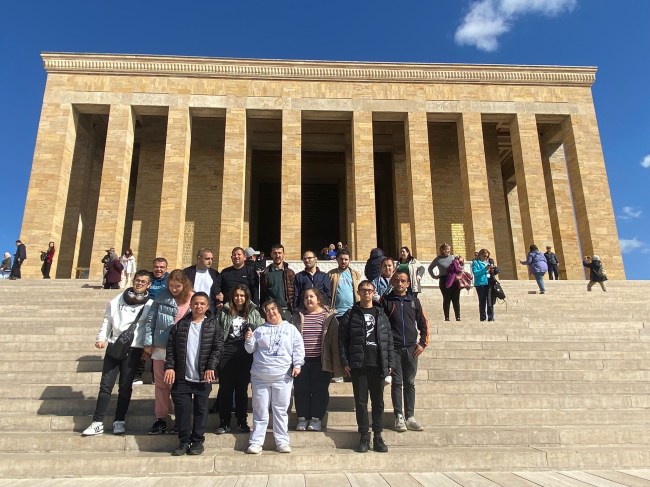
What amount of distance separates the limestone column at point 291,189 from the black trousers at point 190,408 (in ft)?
41.6

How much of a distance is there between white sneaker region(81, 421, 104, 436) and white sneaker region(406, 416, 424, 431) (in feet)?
10.0

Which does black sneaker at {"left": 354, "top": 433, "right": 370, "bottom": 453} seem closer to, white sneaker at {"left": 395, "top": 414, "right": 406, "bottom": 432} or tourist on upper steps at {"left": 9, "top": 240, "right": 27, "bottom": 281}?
white sneaker at {"left": 395, "top": 414, "right": 406, "bottom": 432}

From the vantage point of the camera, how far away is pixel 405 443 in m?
4.30

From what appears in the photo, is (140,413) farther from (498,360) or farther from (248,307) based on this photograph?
(498,360)

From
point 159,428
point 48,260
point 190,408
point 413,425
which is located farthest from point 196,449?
point 48,260

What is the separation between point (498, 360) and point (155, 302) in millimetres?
4692

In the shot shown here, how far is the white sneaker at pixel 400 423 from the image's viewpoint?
14.4 feet

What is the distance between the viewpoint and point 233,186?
703 inches

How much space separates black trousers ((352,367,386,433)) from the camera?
4.16 m

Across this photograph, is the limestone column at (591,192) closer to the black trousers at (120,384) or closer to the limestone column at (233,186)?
the limestone column at (233,186)

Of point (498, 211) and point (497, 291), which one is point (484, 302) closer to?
point (497, 291)

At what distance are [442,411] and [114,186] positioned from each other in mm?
16479

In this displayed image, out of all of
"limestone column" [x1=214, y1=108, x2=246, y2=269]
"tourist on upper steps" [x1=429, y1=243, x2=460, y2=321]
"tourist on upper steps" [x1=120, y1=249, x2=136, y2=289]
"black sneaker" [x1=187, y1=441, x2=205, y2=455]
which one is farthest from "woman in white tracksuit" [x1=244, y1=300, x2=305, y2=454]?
"limestone column" [x1=214, y1=108, x2=246, y2=269]

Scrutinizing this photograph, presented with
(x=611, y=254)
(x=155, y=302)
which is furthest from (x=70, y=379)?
(x=611, y=254)
